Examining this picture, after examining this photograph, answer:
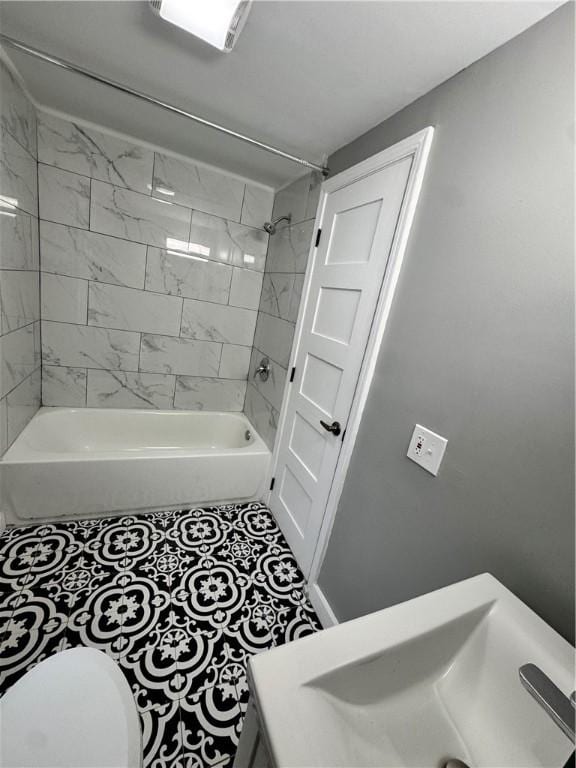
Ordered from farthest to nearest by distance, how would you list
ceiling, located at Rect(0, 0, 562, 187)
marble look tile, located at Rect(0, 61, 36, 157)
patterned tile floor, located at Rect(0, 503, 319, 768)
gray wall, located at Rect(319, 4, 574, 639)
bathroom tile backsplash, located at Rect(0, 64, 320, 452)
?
bathroom tile backsplash, located at Rect(0, 64, 320, 452) < marble look tile, located at Rect(0, 61, 36, 157) < patterned tile floor, located at Rect(0, 503, 319, 768) < ceiling, located at Rect(0, 0, 562, 187) < gray wall, located at Rect(319, 4, 574, 639)

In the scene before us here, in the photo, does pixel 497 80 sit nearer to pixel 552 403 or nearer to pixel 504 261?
pixel 504 261

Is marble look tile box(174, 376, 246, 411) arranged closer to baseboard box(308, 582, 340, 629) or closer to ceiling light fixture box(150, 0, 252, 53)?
baseboard box(308, 582, 340, 629)

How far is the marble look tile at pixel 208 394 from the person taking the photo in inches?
104

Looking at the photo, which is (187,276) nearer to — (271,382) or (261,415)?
(271,382)

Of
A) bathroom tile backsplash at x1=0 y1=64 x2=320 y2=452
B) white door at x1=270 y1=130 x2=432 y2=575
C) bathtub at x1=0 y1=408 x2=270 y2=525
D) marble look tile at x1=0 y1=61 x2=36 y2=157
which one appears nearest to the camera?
white door at x1=270 y1=130 x2=432 y2=575

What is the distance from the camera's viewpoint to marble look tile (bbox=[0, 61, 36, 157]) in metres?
1.44

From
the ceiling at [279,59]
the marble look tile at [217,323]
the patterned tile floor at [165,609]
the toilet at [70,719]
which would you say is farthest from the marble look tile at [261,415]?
the ceiling at [279,59]

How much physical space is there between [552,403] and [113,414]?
2.62 m

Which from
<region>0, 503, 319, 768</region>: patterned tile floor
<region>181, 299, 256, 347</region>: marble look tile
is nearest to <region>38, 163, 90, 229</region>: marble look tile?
<region>181, 299, 256, 347</region>: marble look tile

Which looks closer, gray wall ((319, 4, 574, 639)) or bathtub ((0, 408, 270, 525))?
gray wall ((319, 4, 574, 639))

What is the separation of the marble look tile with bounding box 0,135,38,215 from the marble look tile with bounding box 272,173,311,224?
1525 mm

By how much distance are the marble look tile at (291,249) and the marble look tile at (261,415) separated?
0.98m

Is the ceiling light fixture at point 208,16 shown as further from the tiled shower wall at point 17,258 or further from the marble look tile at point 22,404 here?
the marble look tile at point 22,404

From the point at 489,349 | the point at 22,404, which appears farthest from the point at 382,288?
the point at 22,404
